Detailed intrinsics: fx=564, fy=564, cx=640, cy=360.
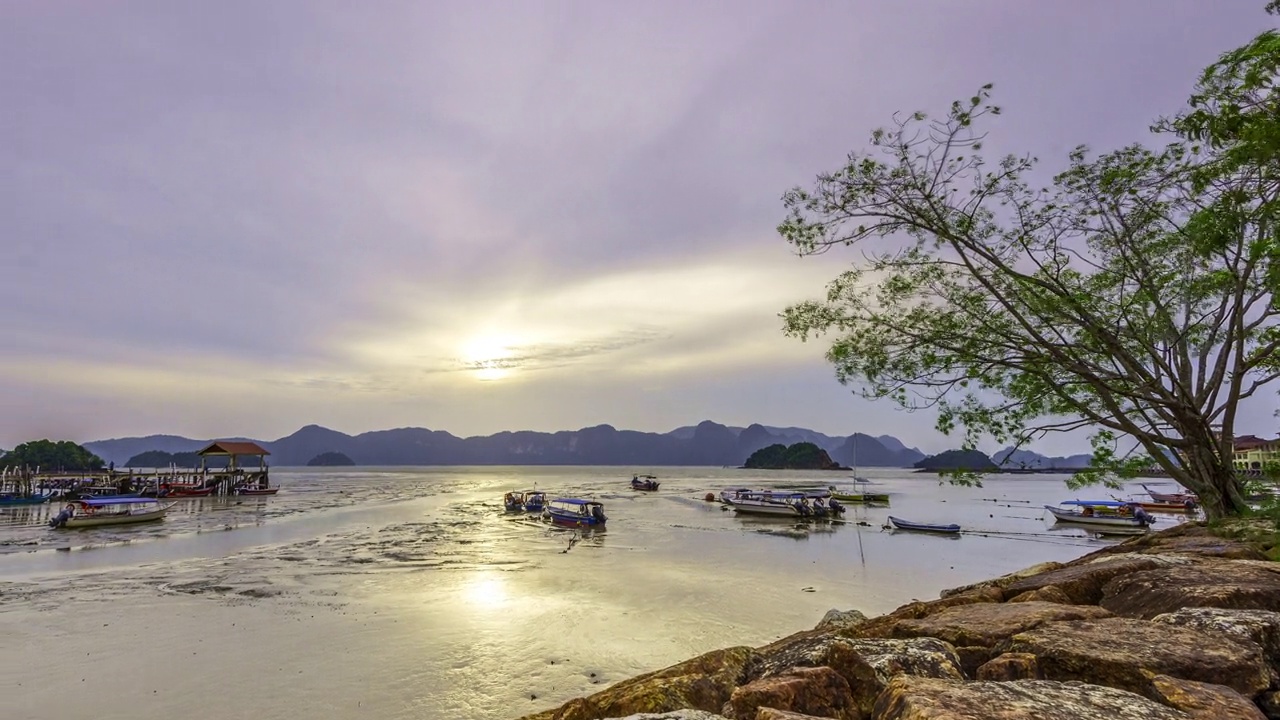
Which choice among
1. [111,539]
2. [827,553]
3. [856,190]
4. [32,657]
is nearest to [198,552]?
[111,539]

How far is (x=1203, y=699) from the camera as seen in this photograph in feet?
9.68

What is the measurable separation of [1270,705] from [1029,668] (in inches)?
48.7

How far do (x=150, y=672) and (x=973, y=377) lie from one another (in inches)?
737

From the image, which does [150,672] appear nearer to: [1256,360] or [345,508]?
[1256,360]

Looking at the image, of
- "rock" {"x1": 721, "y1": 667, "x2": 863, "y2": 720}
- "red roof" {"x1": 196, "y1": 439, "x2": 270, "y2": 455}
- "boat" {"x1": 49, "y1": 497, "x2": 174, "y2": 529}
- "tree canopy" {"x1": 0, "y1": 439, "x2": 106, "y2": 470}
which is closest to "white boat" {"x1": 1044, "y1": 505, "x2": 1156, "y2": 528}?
"rock" {"x1": 721, "y1": 667, "x2": 863, "y2": 720}

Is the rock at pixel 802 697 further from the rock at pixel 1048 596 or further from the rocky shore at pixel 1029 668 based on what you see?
the rock at pixel 1048 596

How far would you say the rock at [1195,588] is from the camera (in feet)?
15.3

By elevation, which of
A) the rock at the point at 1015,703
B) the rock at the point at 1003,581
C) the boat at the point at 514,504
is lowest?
the boat at the point at 514,504

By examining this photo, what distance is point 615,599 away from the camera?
1877 centimetres

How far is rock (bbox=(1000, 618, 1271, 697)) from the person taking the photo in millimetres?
3387

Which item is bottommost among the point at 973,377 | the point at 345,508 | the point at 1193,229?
the point at 345,508

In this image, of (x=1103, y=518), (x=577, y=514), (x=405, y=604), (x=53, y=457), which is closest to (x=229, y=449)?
(x=577, y=514)

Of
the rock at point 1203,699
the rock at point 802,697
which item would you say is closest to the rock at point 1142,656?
the rock at point 1203,699

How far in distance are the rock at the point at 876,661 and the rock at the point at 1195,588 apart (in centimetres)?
234
